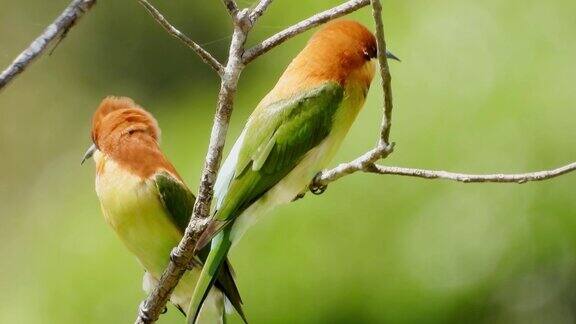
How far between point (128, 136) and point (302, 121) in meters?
0.34

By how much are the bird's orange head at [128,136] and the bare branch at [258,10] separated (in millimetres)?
578

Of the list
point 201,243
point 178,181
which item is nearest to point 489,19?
point 178,181

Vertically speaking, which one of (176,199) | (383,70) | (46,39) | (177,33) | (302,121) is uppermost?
→ (46,39)

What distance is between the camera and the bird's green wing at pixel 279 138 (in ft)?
6.07

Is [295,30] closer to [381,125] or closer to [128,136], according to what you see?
[381,125]

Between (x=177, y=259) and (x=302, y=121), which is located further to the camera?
(x=302, y=121)

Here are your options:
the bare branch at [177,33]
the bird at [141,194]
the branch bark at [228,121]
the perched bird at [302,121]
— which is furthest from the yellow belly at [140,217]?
the bare branch at [177,33]

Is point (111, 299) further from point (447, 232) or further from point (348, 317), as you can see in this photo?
point (447, 232)

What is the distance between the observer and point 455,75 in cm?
362

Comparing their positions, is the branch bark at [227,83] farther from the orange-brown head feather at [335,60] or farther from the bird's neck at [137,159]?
the bird's neck at [137,159]

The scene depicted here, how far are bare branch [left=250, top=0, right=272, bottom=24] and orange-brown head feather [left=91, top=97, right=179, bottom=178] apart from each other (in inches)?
22.7

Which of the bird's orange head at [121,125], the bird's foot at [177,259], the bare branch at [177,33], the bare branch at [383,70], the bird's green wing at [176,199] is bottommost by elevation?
the bird's green wing at [176,199]

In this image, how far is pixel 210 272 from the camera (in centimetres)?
177

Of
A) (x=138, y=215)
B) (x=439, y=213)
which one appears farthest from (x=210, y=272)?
(x=439, y=213)
